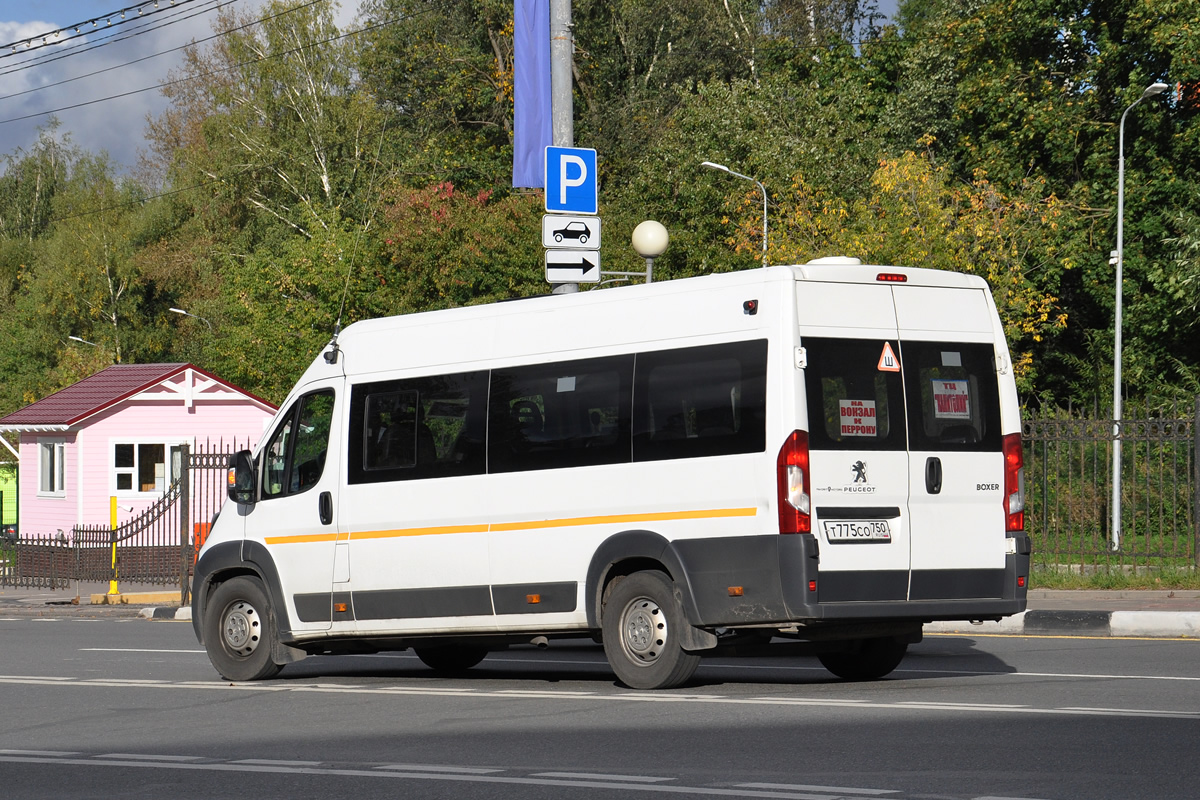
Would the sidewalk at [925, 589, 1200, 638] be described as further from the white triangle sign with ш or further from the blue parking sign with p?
the blue parking sign with p

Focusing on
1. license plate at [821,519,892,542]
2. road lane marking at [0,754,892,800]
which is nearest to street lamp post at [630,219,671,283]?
license plate at [821,519,892,542]

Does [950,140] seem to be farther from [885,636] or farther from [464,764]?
[464,764]

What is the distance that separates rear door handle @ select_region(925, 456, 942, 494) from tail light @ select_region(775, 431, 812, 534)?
101cm

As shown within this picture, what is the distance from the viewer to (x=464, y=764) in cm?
793

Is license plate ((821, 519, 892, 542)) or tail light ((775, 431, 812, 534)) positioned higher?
tail light ((775, 431, 812, 534))

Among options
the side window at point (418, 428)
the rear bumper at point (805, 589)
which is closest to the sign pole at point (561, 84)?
the side window at point (418, 428)

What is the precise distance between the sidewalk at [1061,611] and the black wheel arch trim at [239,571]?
6.34 m

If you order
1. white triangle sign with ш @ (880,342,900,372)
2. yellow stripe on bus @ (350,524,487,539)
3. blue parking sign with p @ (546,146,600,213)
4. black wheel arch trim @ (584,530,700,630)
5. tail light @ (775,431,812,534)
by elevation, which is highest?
blue parking sign with p @ (546,146,600,213)

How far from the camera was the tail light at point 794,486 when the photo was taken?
9992 mm

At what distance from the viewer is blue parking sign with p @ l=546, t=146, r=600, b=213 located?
1567 cm

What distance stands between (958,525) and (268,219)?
5190cm

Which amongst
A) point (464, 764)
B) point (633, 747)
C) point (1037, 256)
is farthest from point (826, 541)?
point (1037, 256)

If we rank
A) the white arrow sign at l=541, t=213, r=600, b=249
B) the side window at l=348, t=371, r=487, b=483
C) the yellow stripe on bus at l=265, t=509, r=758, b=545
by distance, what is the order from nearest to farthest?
the yellow stripe on bus at l=265, t=509, r=758, b=545, the side window at l=348, t=371, r=487, b=483, the white arrow sign at l=541, t=213, r=600, b=249

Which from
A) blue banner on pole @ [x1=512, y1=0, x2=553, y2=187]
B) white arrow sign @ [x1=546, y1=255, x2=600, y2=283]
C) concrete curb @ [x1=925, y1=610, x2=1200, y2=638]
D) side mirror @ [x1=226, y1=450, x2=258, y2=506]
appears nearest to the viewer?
side mirror @ [x1=226, y1=450, x2=258, y2=506]
